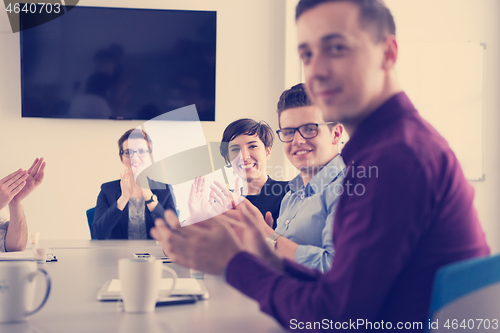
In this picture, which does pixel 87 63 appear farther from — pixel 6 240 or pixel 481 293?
pixel 481 293

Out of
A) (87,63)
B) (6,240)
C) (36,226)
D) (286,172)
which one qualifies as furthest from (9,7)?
(286,172)

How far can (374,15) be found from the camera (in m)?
0.71

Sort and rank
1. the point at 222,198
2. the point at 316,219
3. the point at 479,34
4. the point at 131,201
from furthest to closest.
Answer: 1. the point at 479,34
2. the point at 131,201
3. the point at 222,198
4. the point at 316,219

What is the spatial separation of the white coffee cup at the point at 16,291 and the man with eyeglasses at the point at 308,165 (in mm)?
936

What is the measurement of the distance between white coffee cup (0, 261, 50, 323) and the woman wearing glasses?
1765 mm

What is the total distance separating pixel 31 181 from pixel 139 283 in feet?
5.13

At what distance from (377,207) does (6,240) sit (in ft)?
5.74

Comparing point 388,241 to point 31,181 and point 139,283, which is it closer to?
point 139,283

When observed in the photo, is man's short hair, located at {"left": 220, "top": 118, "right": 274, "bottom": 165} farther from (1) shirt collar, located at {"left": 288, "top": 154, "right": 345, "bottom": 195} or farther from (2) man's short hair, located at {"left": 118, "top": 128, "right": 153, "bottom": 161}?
(1) shirt collar, located at {"left": 288, "top": 154, "right": 345, "bottom": 195}

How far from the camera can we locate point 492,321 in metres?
0.61

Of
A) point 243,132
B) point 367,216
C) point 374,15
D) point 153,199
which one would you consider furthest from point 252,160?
point 367,216

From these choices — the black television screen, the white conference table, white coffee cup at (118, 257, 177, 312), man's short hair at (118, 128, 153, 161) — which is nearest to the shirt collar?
the white conference table

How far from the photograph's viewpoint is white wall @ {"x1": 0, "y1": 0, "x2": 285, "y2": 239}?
10.7ft

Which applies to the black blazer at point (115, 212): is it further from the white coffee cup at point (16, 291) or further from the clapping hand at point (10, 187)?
the white coffee cup at point (16, 291)
